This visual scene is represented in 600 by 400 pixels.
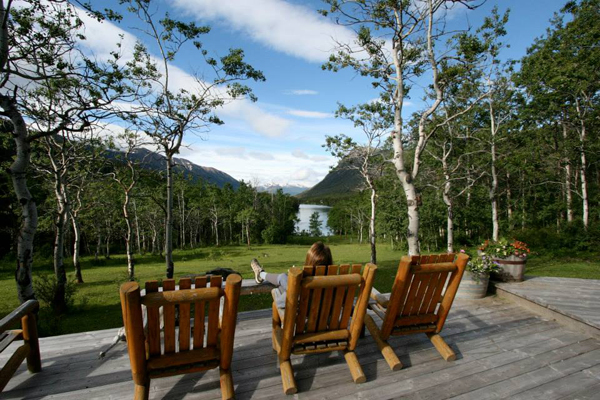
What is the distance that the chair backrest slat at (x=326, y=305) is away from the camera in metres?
2.52

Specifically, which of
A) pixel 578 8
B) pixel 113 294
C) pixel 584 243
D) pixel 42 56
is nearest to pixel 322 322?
pixel 42 56

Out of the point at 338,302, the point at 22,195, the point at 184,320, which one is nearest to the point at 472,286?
the point at 338,302

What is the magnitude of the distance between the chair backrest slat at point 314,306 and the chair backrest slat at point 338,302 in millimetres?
161

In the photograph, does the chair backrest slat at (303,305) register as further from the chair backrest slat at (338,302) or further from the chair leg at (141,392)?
the chair leg at (141,392)

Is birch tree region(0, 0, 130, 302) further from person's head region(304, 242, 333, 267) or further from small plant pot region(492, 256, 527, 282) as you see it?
small plant pot region(492, 256, 527, 282)

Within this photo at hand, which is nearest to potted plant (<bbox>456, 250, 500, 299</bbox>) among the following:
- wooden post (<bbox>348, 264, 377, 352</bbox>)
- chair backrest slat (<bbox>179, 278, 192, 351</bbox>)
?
wooden post (<bbox>348, 264, 377, 352</bbox>)

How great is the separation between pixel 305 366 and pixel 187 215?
37800mm

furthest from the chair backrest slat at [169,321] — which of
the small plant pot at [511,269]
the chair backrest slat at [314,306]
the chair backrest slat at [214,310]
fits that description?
the small plant pot at [511,269]

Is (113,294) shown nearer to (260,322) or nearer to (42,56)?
(42,56)

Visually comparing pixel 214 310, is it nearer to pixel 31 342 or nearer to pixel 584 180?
pixel 31 342

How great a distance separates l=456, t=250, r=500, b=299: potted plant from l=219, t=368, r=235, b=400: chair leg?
4.22 metres

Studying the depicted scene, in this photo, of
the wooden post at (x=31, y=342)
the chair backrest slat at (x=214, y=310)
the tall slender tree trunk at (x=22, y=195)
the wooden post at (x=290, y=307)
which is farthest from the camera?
the tall slender tree trunk at (x=22, y=195)

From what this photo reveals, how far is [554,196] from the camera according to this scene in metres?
27.4

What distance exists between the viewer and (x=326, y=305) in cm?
259
